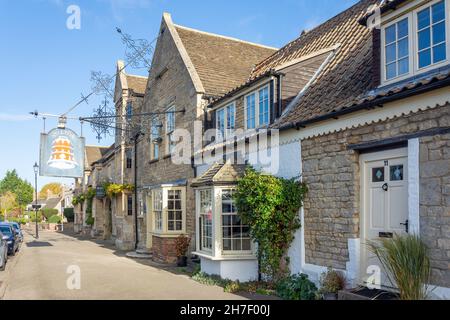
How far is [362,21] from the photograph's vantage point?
30.7 ft

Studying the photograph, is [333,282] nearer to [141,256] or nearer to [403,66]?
[403,66]

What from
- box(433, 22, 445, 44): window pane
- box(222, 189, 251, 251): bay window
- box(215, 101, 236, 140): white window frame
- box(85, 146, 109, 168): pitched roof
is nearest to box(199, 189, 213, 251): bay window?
box(222, 189, 251, 251): bay window

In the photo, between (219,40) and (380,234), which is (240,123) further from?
(219,40)

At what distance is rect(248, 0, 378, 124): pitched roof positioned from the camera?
9469mm

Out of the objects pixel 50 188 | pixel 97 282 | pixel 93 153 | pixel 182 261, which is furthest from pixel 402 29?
pixel 50 188

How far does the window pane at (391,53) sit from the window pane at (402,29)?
0.23 m

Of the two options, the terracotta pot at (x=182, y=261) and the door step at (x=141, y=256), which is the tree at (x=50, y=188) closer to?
the door step at (x=141, y=256)

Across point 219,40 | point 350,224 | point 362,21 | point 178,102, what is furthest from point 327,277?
point 219,40

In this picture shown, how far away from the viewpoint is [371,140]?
26.8 ft

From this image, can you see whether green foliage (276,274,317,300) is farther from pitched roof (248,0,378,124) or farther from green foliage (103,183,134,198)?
green foliage (103,183,134,198)

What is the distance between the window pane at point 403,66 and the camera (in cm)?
808

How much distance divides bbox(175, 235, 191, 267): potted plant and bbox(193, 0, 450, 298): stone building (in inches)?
156

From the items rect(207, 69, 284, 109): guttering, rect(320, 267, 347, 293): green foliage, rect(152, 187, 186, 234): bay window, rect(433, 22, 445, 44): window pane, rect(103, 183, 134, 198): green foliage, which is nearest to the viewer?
rect(433, 22, 445, 44): window pane

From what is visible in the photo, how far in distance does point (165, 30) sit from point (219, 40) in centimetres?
253
